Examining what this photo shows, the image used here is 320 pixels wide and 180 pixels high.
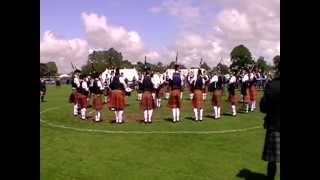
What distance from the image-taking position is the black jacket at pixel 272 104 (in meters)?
6.74

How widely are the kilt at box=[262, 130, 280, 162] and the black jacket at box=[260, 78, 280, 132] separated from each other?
10 cm

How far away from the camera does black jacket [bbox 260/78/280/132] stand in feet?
22.1

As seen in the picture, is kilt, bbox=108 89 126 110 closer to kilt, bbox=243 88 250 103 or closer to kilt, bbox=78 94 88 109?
kilt, bbox=78 94 88 109

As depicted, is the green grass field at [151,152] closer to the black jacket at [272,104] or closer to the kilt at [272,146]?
the kilt at [272,146]

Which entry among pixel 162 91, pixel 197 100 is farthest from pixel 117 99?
pixel 162 91

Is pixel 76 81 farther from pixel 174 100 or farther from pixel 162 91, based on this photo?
pixel 162 91

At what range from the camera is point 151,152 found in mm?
11109

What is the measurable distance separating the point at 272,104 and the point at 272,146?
0.66 m

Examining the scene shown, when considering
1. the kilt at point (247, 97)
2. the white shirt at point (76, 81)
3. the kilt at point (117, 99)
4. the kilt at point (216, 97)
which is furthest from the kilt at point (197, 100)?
the white shirt at point (76, 81)

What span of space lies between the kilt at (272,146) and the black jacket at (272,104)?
10 centimetres

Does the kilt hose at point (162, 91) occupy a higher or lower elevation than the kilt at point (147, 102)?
higher

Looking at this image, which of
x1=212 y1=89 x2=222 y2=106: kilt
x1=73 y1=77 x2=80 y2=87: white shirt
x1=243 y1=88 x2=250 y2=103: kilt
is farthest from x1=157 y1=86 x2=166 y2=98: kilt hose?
x1=212 y1=89 x2=222 y2=106: kilt
